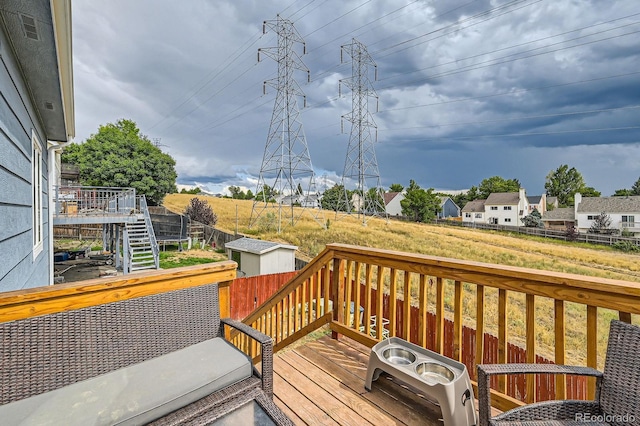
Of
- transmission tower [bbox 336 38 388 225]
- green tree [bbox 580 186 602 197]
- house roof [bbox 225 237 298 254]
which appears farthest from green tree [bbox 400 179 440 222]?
house roof [bbox 225 237 298 254]

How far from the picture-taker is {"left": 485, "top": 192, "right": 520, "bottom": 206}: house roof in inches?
1359

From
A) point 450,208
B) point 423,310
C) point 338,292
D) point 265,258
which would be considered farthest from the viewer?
point 450,208

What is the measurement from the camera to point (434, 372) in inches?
72.2

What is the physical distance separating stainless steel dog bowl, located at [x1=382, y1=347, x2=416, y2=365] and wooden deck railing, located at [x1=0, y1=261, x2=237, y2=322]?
1.22 m

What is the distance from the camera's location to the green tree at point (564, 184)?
130 feet

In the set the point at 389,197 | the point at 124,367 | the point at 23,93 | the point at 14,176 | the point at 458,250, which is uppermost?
the point at 389,197

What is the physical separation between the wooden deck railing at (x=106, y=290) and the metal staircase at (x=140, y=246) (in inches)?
358

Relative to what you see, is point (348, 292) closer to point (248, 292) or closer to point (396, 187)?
point (248, 292)

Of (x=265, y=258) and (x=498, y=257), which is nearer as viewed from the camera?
(x=265, y=258)

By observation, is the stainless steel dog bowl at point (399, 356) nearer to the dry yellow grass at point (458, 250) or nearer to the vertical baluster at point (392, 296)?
the vertical baluster at point (392, 296)

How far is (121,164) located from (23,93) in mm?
22455

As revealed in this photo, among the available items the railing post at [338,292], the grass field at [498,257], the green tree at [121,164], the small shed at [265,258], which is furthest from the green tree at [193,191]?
the railing post at [338,292]

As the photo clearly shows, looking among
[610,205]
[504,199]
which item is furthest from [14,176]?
[504,199]

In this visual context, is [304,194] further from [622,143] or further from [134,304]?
[622,143]
